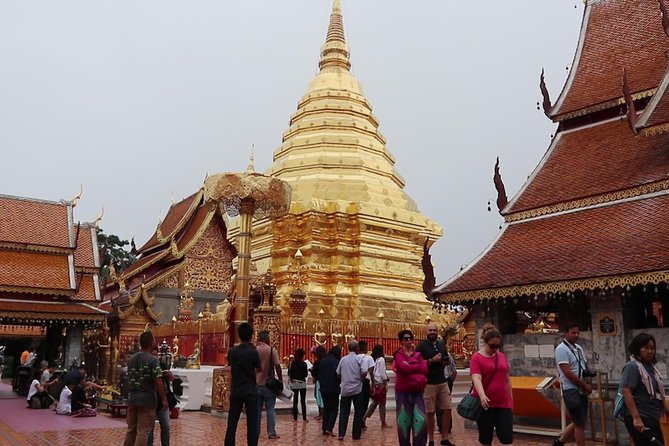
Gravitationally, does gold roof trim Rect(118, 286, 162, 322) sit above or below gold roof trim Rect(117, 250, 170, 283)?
below

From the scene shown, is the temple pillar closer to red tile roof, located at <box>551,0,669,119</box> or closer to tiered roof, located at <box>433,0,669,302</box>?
tiered roof, located at <box>433,0,669,302</box>

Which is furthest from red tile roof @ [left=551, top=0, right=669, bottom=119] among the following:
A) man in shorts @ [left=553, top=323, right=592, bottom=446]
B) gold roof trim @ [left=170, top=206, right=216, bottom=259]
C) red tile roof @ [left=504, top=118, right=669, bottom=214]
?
gold roof trim @ [left=170, top=206, right=216, bottom=259]

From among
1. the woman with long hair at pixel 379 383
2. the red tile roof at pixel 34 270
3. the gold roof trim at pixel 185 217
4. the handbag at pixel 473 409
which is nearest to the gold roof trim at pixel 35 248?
the red tile roof at pixel 34 270

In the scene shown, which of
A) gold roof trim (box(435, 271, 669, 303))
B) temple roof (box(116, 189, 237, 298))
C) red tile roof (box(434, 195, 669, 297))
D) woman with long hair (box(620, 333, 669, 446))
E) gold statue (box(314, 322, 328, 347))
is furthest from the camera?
temple roof (box(116, 189, 237, 298))

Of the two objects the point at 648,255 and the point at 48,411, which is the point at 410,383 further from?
the point at 48,411

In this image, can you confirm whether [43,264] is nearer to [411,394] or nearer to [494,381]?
[411,394]

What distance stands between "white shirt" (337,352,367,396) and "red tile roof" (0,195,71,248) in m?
12.0

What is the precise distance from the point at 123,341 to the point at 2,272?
4284 millimetres

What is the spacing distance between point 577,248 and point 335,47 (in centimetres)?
1819

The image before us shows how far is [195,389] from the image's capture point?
44.4 feet

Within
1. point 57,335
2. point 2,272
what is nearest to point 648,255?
point 2,272

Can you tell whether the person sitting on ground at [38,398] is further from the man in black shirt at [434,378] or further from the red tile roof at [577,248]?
the man in black shirt at [434,378]

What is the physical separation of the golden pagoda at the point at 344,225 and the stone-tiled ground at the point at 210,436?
7905mm

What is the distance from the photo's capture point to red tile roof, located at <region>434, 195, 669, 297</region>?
363 inches
